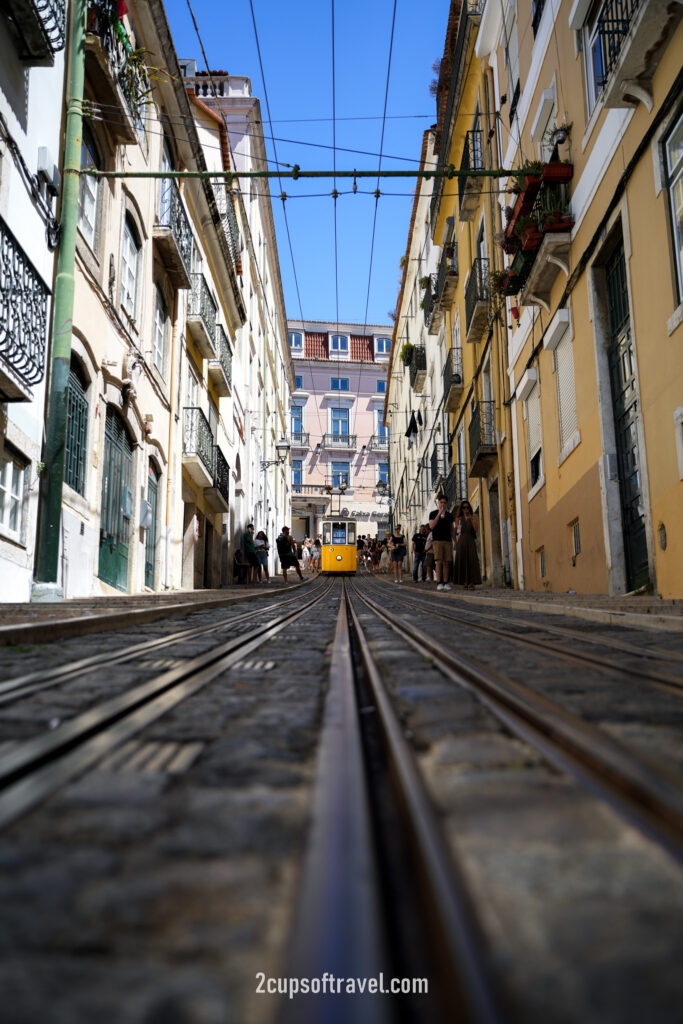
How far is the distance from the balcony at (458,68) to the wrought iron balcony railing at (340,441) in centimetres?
3132

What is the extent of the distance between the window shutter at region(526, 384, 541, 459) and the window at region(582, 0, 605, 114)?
16.0 ft

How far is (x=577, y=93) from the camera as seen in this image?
32.6ft

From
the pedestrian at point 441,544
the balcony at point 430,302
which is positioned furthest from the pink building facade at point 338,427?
the pedestrian at point 441,544

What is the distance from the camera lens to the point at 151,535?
14.1m

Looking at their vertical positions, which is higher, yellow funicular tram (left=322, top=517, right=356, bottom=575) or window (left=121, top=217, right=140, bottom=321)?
window (left=121, top=217, right=140, bottom=321)

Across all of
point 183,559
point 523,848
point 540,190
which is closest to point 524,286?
point 540,190

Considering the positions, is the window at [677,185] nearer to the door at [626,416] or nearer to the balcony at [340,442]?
the door at [626,416]

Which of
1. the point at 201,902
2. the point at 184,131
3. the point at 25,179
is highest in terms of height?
the point at 184,131

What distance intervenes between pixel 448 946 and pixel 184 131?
1695 cm

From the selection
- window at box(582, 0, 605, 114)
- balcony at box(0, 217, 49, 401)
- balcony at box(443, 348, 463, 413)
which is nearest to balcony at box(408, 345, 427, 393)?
balcony at box(443, 348, 463, 413)

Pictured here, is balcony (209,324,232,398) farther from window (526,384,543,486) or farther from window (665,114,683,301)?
window (665,114,683,301)

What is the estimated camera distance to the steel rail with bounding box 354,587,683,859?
927 mm

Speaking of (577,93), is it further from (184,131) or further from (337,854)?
(337,854)

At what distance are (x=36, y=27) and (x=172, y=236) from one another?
21.2 feet
